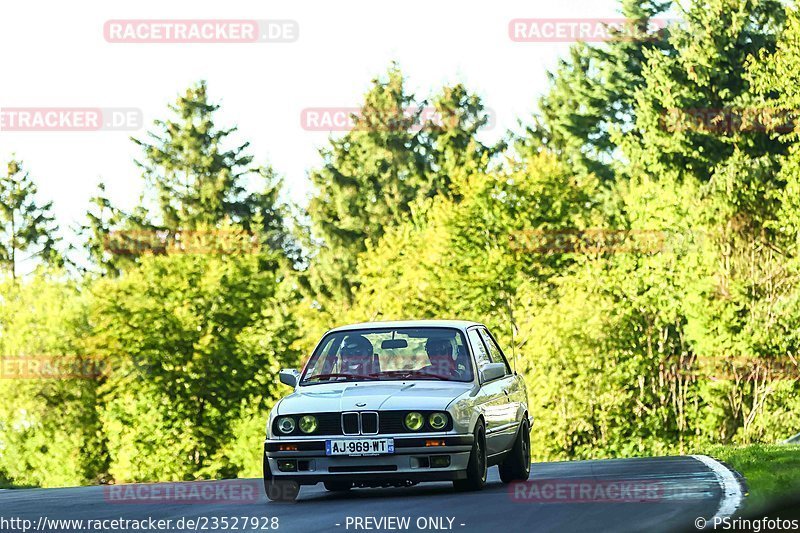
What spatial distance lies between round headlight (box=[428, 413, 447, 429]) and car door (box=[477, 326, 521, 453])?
962mm

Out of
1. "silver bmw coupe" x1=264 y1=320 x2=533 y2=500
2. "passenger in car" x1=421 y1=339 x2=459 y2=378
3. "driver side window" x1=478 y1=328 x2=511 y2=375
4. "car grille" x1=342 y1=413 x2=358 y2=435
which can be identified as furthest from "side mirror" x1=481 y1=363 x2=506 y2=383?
"car grille" x1=342 y1=413 x2=358 y2=435

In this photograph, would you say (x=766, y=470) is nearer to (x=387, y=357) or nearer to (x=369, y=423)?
(x=387, y=357)

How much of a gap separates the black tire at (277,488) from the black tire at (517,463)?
2.59 metres

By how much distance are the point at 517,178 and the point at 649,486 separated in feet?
A: 160

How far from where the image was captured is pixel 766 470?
15.1 metres

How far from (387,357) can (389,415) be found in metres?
1.53

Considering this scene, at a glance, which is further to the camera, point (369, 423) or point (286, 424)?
point (286, 424)

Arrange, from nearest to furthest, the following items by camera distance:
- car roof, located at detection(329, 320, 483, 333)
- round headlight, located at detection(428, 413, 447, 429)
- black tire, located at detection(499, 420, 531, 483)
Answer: round headlight, located at detection(428, 413, 447, 429)
car roof, located at detection(329, 320, 483, 333)
black tire, located at detection(499, 420, 531, 483)

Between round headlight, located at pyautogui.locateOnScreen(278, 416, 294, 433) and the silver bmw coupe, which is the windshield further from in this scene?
round headlight, located at pyautogui.locateOnScreen(278, 416, 294, 433)

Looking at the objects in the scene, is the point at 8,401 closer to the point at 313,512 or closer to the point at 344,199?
the point at 344,199

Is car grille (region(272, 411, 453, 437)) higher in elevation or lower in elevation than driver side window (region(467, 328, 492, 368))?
lower

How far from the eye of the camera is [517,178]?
2434 inches

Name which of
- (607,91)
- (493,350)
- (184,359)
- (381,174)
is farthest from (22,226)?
(493,350)

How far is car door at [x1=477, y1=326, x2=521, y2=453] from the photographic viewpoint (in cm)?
1442
